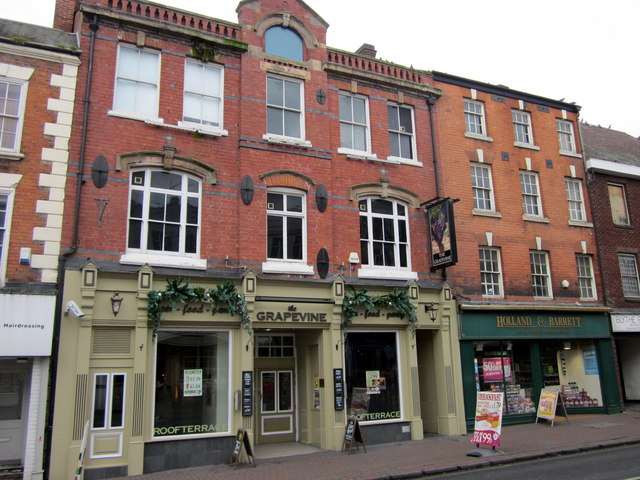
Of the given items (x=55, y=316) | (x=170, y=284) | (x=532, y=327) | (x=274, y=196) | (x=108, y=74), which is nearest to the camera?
(x=55, y=316)

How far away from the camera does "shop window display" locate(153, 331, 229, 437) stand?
12.7 meters

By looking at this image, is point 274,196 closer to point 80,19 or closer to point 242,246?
point 242,246

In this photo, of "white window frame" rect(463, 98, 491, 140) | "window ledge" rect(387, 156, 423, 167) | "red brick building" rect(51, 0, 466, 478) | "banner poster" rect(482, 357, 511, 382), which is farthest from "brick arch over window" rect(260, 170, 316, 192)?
"banner poster" rect(482, 357, 511, 382)

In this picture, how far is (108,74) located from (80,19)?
1.59 metres

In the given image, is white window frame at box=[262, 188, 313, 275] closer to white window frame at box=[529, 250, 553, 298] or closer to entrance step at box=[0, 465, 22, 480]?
entrance step at box=[0, 465, 22, 480]

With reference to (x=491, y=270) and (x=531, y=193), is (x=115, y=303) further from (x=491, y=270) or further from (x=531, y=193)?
(x=531, y=193)

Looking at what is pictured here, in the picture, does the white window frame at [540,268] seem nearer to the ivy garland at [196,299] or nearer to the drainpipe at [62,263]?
the ivy garland at [196,299]

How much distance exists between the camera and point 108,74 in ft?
45.3

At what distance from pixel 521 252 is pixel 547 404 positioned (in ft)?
16.6

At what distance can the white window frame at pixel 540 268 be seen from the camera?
1902 centimetres

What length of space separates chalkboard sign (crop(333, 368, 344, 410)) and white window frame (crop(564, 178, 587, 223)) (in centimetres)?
1150

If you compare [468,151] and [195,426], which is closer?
[195,426]

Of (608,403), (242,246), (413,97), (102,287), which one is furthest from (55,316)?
(608,403)

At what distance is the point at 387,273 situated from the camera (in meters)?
16.0
